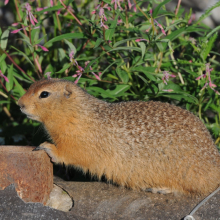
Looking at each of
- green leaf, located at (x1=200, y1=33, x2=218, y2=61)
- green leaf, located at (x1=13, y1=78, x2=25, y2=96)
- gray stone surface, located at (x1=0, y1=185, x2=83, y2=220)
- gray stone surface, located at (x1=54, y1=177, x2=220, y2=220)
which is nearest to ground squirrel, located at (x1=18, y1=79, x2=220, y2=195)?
gray stone surface, located at (x1=54, y1=177, x2=220, y2=220)

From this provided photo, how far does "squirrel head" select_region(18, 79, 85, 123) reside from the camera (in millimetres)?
4371

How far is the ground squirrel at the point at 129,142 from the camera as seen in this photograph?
4.34 m

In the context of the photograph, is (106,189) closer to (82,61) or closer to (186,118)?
(186,118)

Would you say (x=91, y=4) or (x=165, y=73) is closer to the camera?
(x=165, y=73)

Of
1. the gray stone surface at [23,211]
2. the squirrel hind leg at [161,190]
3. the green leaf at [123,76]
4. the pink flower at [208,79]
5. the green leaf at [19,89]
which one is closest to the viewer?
the gray stone surface at [23,211]

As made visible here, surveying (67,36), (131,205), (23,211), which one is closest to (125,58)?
(67,36)

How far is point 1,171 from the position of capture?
402cm

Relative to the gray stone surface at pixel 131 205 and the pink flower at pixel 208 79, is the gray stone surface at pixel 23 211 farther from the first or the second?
the pink flower at pixel 208 79

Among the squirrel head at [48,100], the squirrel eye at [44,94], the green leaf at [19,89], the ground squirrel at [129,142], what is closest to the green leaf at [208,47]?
the ground squirrel at [129,142]

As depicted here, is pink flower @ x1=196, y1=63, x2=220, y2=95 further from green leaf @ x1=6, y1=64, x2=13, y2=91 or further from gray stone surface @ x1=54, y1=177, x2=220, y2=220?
green leaf @ x1=6, y1=64, x2=13, y2=91

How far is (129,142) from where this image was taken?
4430 mm

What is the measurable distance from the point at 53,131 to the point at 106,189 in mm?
979

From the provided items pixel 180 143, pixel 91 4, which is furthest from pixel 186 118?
pixel 91 4

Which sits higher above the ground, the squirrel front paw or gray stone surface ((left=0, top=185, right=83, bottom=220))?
the squirrel front paw
